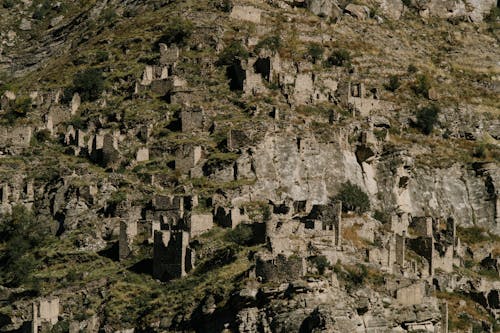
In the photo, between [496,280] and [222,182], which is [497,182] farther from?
[222,182]

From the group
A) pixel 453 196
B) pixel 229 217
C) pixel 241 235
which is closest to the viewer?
pixel 241 235

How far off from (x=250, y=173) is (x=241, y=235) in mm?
8471

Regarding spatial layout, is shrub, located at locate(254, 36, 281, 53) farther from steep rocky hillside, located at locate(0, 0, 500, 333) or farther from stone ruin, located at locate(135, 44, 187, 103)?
stone ruin, located at locate(135, 44, 187, 103)

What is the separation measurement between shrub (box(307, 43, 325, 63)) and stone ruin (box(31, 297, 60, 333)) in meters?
31.1

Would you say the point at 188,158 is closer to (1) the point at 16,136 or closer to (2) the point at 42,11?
(1) the point at 16,136

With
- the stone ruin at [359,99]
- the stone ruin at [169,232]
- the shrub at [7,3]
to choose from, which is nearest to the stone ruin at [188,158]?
the stone ruin at [169,232]

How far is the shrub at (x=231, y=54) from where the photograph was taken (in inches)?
3713

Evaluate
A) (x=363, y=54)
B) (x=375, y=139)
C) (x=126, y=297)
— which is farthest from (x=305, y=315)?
(x=363, y=54)

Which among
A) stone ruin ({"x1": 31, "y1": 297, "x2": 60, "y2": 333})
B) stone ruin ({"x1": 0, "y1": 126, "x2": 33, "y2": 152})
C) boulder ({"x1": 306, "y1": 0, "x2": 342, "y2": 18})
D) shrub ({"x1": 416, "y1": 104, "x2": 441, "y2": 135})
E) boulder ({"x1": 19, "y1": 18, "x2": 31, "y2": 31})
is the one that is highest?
boulder ({"x1": 19, "y1": 18, "x2": 31, "y2": 31})

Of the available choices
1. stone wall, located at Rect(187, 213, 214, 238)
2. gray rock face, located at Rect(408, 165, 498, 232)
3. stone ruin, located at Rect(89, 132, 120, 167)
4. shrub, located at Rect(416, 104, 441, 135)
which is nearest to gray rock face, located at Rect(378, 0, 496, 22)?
shrub, located at Rect(416, 104, 441, 135)

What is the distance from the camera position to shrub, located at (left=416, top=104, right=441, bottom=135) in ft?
318

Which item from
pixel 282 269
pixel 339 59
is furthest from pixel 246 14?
pixel 282 269

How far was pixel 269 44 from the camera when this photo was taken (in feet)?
323

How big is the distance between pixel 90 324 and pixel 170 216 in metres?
8.22
